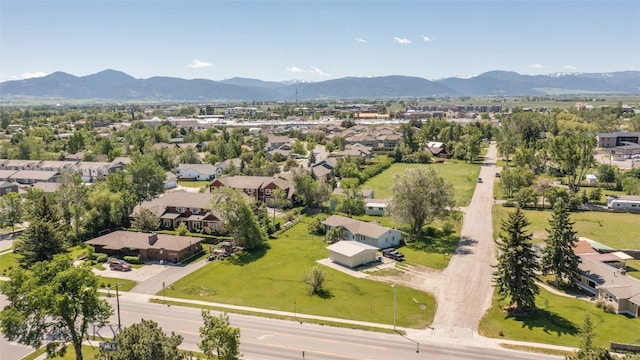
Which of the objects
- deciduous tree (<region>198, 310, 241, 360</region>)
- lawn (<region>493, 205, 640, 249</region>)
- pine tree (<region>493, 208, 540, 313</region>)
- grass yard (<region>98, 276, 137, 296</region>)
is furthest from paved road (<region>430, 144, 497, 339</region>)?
grass yard (<region>98, 276, 137, 296</region>)

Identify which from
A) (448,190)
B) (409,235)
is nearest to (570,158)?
(448,190)

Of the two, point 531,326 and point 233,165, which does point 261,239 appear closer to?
point 531,326

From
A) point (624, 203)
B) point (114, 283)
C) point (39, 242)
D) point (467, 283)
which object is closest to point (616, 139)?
point (624, 203)

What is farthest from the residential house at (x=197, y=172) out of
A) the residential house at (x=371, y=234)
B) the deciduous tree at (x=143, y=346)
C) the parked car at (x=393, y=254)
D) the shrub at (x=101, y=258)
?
the deciduous tree at (x=143, y=346)

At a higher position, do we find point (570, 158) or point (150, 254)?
point (570, 158)

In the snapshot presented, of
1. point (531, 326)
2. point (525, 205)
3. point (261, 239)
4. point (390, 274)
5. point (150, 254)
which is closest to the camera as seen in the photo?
point (531, 326)

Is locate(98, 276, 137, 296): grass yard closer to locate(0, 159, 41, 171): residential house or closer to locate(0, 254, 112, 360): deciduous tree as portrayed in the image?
locate(0, 254, 112, 360): deciduous tree
